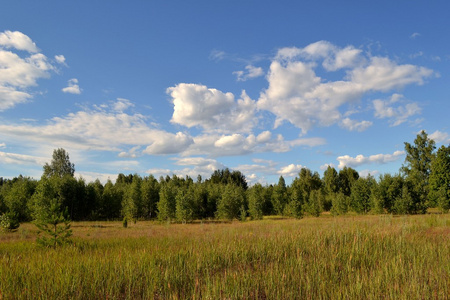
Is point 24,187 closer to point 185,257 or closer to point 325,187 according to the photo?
point 185,257

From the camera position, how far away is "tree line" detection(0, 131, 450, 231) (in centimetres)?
3881

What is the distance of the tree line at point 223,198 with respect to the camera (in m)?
38.8

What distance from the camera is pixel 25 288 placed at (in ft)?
16.8

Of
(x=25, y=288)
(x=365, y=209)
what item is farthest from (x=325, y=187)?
(x=25, y=288)

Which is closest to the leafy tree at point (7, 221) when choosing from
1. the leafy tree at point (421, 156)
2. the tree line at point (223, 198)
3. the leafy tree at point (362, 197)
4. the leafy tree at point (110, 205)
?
the tree line at point (223, 198)

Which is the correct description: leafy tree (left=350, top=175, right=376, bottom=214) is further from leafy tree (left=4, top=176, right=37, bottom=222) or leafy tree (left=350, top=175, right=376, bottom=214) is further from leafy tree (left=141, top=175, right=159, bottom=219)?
leafy tree (left=4, top=176, right=37, bottom=222)

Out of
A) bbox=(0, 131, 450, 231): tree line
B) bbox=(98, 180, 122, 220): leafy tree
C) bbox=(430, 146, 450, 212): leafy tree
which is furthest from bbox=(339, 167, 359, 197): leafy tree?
bbox=(98, 180, 122, 220): leafy tree

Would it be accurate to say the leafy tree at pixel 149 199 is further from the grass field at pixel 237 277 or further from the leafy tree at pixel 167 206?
the grass field at pixel 237 277

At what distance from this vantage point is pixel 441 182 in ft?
130

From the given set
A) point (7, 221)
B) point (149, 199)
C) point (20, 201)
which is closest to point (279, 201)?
point (149, 199)

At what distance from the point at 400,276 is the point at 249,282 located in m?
3.47

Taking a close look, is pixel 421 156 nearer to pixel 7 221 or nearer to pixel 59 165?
pixel 7 221

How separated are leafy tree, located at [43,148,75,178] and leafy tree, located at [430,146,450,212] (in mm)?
80128

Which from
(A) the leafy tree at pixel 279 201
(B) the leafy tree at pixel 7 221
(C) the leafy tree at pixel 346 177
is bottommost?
(A) the leafy tree at pixel 279 201
